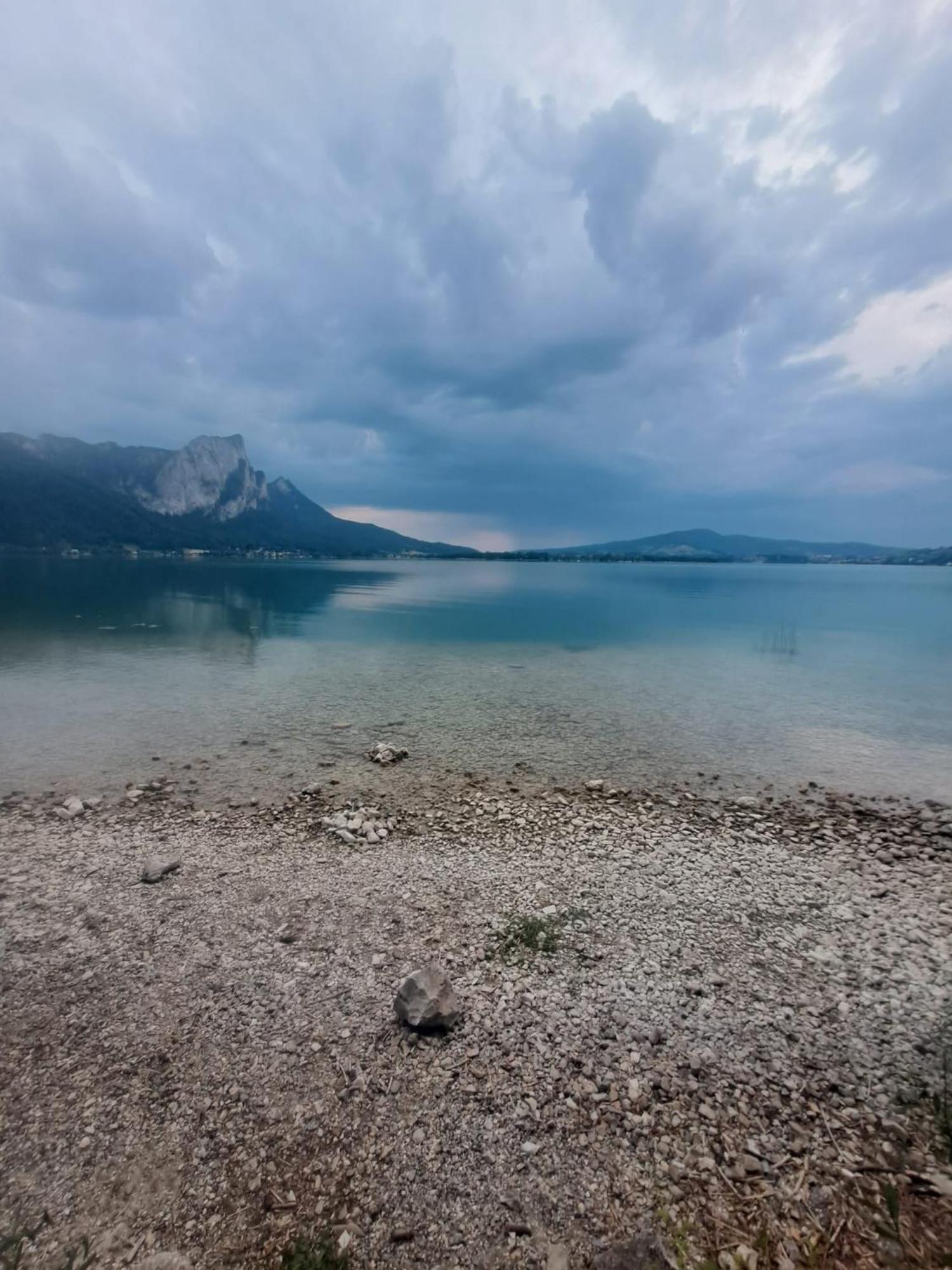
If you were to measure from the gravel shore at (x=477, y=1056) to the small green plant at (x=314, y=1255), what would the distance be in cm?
7

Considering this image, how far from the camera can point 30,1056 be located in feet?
20.2

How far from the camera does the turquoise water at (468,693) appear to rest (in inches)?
678

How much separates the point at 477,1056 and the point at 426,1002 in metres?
0.81

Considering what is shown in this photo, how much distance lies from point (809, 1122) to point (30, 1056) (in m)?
8.63

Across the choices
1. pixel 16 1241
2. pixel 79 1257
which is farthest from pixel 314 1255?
pixel 16 1241

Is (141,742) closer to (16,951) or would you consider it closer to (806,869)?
(16,951)

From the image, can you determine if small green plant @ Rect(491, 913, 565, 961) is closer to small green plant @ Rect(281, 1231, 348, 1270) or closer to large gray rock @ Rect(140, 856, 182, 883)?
small green plant @ Rect(281, 1231, 348, 1270)

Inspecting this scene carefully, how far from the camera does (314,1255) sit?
4473 mm

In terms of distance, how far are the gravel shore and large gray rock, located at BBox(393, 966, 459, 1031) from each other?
0.66 ft

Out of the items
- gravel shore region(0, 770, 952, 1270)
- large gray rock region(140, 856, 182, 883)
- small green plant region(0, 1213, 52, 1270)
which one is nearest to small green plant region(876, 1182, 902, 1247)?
gravel shore region(0, 770, 952, 1270)

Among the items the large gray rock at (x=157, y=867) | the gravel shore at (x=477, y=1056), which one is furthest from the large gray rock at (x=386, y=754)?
the large gray rock at (x=157, y=867)

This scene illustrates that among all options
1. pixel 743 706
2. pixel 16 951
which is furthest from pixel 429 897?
pixel 743 706

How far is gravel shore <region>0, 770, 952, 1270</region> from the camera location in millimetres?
4684

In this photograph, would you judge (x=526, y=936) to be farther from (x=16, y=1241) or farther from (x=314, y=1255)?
(x=16, y=1241)
